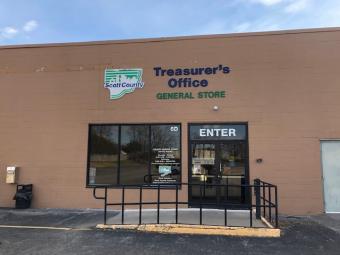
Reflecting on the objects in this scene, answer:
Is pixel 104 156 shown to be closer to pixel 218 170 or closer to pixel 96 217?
pixel 96 217

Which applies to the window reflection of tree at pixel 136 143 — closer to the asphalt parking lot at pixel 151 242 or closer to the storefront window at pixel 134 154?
the storefront window at pixel 134 154

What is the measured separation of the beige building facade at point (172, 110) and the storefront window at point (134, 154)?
35 millimetres

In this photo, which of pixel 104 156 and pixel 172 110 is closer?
pixel 172 110

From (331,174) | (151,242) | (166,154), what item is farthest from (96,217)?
(331,174)

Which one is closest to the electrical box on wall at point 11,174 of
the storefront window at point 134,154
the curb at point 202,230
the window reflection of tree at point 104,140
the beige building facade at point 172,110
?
the beige building facade at point 172,110

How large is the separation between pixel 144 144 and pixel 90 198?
2.60 m

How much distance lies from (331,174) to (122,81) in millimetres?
7562

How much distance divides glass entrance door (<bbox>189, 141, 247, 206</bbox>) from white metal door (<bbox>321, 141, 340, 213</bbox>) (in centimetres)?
252

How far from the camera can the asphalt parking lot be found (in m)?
7.72

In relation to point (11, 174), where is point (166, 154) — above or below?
above

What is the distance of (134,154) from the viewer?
43.3 ft

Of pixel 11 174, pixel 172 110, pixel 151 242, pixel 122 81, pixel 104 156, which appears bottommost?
pixel 151 242

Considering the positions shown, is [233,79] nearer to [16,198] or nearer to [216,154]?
[216,154]

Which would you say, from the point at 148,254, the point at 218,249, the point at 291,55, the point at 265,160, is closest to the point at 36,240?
the point at 148,254
